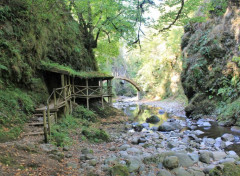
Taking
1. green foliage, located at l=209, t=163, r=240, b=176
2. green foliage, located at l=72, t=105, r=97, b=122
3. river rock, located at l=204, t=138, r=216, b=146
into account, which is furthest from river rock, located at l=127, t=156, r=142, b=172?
green foliage, located at l=72, t=105, r=97, b=122

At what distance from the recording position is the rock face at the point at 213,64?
12.3 metres

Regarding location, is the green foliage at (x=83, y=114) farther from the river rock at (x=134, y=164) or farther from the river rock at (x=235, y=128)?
the river rock at (x=235, y=128)

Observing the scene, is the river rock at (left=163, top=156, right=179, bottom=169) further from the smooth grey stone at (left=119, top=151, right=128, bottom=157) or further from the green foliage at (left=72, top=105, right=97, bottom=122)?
the green foliage at (left=72, top=105, right=97, bottom=122)

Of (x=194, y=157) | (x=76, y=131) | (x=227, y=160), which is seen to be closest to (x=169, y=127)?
(x=194, y=157)

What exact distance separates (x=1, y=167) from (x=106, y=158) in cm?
302

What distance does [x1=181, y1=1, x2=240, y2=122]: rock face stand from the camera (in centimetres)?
1233

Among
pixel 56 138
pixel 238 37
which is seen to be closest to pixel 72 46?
pixel 56 138

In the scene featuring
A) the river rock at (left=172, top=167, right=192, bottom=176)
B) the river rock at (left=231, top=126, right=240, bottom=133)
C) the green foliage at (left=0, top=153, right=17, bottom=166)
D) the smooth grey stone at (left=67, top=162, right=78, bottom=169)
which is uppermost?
the green foliage at (left=0, top=153, right=17, bottom=166)

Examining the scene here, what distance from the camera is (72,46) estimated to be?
44.0 feet

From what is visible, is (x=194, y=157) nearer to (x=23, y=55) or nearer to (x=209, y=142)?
(x=209, y=142)

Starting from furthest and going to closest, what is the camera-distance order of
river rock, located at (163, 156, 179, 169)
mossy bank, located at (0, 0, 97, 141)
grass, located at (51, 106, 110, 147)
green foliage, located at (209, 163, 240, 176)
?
mossy bank, located at (0, 0, 97, 141) → grass, located at (51, 106, 110, 147) → river rock, located at (163, 156, 179, 169) → green foliage, located at (209, 163, 240, 176)

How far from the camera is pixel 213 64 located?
14039 millimetres

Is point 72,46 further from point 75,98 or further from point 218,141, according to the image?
point 218,141

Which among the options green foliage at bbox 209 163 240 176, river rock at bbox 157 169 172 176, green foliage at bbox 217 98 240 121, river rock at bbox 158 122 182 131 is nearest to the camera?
green foliage at bbox 209 163 240 176
